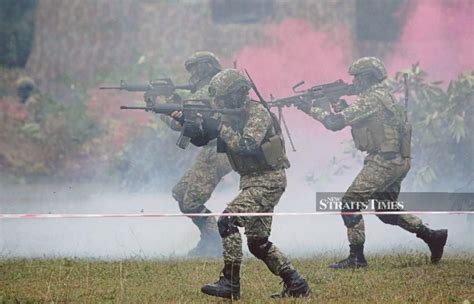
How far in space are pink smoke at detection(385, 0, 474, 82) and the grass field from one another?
1.95m

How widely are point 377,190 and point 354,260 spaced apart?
0.72m

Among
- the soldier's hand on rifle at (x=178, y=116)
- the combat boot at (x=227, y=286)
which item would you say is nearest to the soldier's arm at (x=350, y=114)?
the soldier's hand on rifle at (x=178, y=116)

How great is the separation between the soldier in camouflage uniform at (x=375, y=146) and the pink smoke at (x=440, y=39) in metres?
0.51

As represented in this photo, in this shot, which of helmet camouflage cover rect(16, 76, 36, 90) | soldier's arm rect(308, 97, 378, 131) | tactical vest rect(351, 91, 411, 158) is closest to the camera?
helmet camouflage cover rect(16, 76, 36, 90)

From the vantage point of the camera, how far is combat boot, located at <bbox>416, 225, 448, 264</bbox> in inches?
374

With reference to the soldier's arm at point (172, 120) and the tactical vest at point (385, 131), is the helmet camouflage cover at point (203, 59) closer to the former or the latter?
the soldier's arm at point (172, 120)

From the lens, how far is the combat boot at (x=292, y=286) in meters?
7.76

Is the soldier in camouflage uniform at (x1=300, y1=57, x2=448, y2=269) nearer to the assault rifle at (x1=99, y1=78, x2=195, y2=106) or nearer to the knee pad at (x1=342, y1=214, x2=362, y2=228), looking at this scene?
the knee pad at (x1=342, y1=214, x2=362, y2=228)

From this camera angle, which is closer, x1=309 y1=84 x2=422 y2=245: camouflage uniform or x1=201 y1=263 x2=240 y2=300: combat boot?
x1=201 y1=263 x2=240 y2=300: combat boot

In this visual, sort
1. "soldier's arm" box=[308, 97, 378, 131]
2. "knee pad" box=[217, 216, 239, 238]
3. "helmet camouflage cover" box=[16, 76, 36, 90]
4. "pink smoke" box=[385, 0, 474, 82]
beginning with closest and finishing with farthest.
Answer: "knee pad" box=[217, 216, 239, 238] → "helmet camouflage cover" box=[16, 76, 36, 90] → "soldier's arm" box=[308, 97, 378, 131] → "pink smoke" box=[385, 0, 474, 82]

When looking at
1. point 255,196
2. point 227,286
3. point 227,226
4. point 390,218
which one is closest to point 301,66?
point 390,218

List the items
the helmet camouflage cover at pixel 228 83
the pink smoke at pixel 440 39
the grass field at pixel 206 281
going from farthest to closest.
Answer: the pink smoke at pixel 440 39 → the helmet camouflage cover at pixel 228 83 → the grass field at pixel 206 281

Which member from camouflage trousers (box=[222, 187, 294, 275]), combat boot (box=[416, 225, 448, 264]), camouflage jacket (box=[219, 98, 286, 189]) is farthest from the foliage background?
camouflage trousers (box=[222, 187, 294, 275])

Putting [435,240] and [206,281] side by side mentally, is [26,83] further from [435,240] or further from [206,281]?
[435,240]
